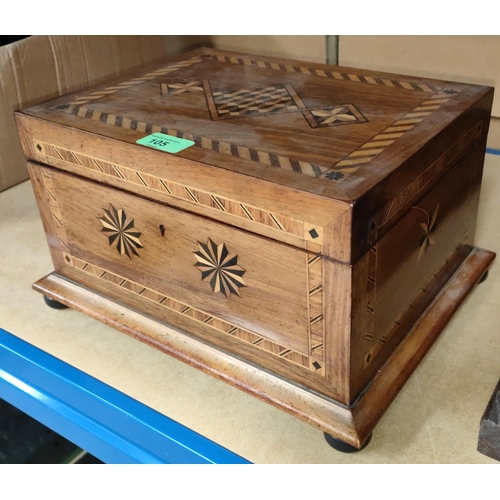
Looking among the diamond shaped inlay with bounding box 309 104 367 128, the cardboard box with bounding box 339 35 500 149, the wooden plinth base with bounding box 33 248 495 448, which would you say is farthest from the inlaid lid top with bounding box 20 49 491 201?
the cardboard box with bounding box 339 35 500 149

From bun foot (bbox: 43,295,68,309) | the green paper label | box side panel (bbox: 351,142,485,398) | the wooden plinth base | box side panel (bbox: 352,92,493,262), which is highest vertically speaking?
the green paper label

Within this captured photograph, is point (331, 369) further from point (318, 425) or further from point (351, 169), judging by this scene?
point (351, 169)

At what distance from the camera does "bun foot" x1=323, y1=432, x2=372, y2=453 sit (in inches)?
29.6

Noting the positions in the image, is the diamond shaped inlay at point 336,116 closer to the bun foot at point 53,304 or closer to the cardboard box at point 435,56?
the bun foot at point 53,304

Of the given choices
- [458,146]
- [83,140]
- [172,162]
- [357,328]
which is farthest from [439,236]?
[83,140]

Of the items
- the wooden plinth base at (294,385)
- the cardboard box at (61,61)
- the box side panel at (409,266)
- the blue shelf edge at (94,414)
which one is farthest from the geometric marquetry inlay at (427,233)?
the cardboard box at (61,61)

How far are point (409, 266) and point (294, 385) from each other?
21 cm

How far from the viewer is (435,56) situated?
5.02 feet

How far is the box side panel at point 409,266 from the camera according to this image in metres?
0.71

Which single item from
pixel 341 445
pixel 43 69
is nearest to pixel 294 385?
pixel 341 445

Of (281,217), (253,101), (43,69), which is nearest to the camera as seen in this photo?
(281,217)

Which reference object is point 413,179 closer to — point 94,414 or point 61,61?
point 94,414

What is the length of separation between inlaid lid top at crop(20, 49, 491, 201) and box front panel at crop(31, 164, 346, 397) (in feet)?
0.29

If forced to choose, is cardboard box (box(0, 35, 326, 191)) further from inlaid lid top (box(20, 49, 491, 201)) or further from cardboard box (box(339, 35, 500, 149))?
inlaid lid top (box(20, 49, 491, 201))
